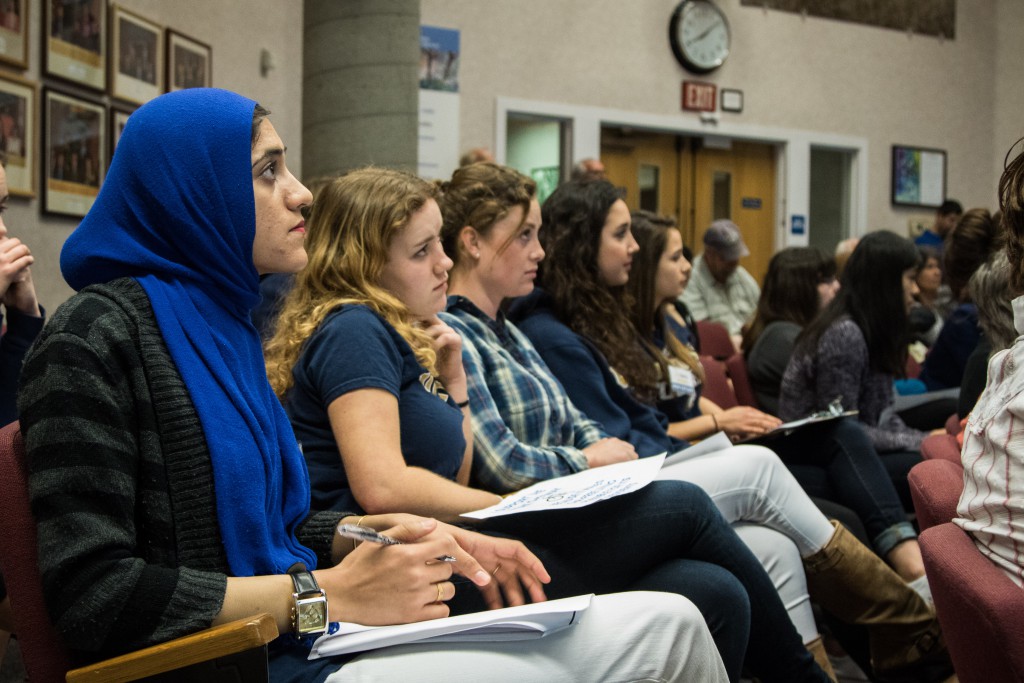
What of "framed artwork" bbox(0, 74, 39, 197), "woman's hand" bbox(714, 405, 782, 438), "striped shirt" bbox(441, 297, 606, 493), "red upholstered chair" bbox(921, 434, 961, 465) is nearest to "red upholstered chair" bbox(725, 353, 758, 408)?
"woman's hand" bbox(714, 405, 782, 438)

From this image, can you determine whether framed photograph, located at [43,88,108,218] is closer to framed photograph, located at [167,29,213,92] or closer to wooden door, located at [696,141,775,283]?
A: framed photograph, located at [167,29,213,92]

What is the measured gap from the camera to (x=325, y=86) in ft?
14.0

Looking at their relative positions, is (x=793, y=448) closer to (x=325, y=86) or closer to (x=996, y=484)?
(x=996, y=484)

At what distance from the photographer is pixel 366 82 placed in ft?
13.8

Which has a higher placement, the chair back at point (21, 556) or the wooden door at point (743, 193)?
the wooden door at point (743, 193)

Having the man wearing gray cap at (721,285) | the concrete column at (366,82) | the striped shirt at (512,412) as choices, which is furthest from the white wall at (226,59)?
the man wearing gray cap at (721,285)

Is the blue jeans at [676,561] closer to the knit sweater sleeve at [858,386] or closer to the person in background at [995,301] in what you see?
the person in background at [995,301]

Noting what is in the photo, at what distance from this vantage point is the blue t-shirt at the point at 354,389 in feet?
5.80

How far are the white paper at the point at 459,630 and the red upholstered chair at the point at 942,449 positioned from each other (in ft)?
3.29

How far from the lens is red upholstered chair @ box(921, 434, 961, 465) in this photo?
2000mm

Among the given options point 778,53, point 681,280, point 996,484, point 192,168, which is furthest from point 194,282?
point 778,53

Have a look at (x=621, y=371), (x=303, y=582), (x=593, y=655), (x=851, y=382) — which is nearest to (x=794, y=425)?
(x=621, y=371)

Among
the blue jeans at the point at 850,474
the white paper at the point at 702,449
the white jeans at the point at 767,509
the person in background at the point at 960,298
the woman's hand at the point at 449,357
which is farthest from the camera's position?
the person in background at the point at 960,298

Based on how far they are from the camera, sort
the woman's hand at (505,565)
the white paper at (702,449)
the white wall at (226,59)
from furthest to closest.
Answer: the white wall at (226,59) < the white paper at (702,449) < the woman's hand at (505,565)
